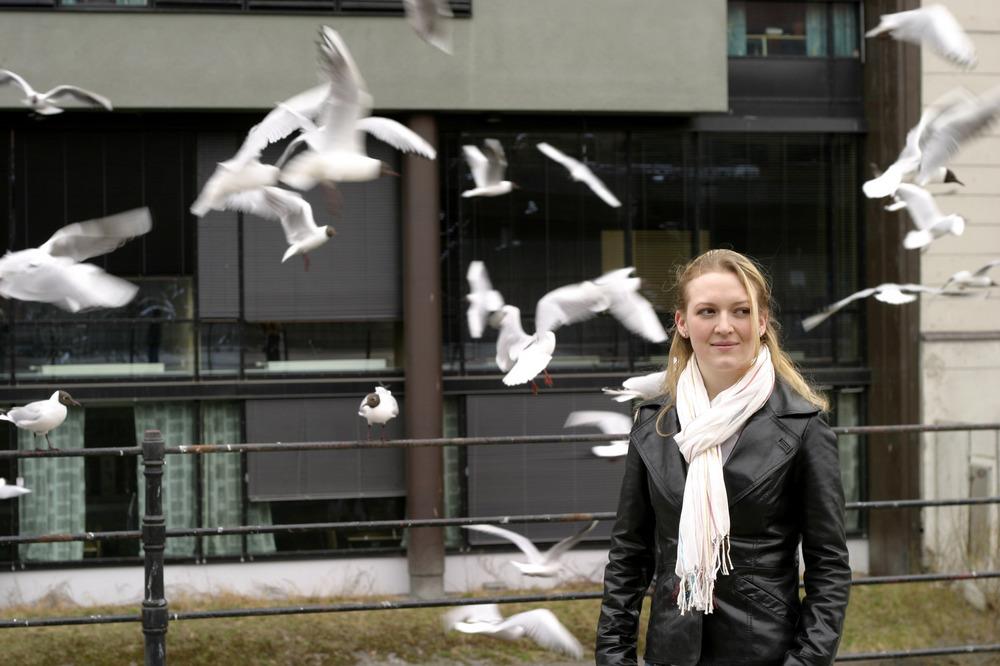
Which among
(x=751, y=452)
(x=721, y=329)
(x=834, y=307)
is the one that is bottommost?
(x=751, y=452)

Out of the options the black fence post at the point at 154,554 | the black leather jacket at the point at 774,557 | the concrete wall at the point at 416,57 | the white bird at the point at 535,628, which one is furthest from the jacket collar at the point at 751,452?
the concrete wall at the point at 416,57

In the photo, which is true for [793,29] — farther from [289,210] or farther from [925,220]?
[289,210]

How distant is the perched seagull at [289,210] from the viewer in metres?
7.75

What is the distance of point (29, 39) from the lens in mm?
11727

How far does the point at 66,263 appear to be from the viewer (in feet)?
23.2

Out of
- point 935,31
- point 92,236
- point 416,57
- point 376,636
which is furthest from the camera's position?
point 416,57

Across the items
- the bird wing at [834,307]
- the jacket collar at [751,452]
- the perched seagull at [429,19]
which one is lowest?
the jacket collar at [751,452]

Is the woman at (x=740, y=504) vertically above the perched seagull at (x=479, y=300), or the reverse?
the perched seagull at (x=479, y=300)

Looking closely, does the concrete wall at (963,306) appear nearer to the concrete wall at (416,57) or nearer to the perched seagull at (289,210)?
the concrete wall at (416,57)

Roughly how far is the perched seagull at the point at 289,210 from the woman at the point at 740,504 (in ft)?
15.8

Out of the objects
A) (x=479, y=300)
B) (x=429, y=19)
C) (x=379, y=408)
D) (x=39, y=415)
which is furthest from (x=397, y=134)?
(x=39, y=415)

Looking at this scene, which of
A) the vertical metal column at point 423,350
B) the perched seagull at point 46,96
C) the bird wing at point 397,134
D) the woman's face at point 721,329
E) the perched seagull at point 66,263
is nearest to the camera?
the woman's face at point 721,329

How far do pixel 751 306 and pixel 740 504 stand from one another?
478mm

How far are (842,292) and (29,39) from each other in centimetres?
833
